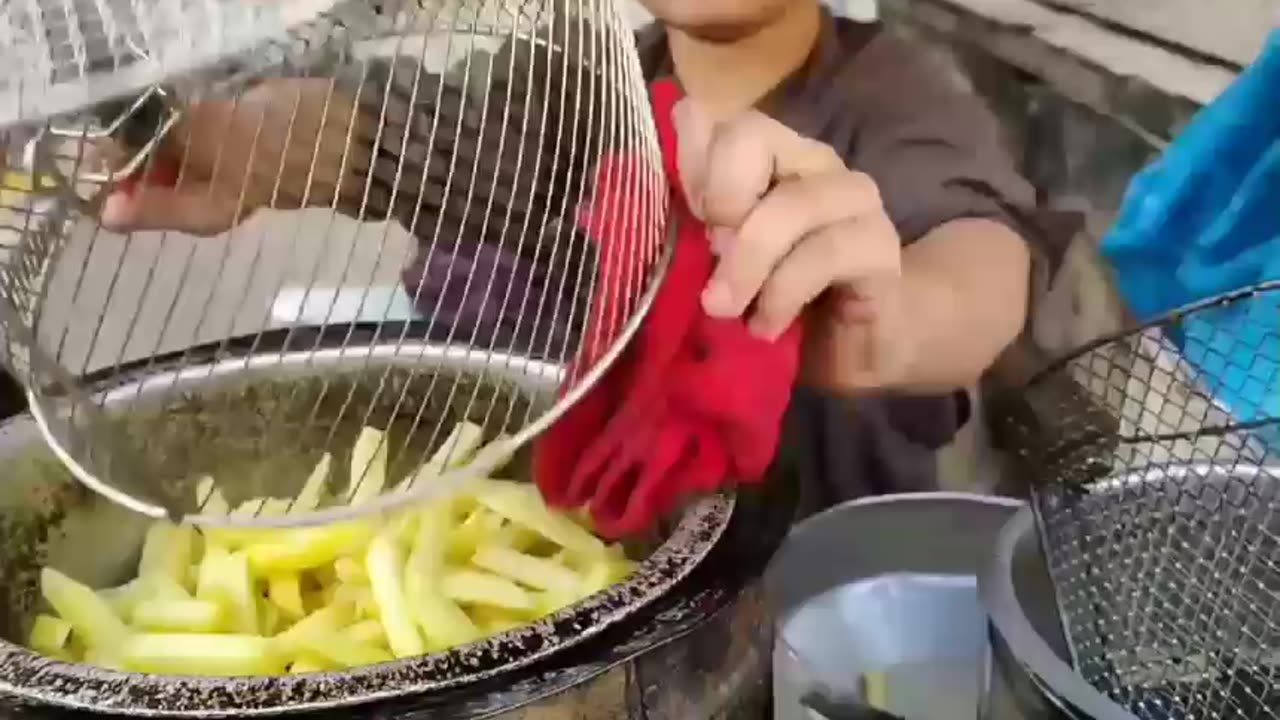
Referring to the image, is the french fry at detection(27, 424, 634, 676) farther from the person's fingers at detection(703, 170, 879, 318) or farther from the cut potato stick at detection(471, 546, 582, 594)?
the person's fingers at detection(703, 170, 879, 318)

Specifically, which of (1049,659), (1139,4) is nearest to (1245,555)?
(1049,659)

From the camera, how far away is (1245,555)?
417 millimetres

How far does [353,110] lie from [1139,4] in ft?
1.50

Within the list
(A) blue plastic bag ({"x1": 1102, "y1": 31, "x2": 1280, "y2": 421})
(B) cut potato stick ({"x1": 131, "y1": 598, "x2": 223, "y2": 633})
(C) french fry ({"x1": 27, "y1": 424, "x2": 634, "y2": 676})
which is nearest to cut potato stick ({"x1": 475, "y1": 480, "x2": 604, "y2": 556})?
(C) french fry ({"x1": 27, "y1": 424, "x2": 634, "y2": 676})

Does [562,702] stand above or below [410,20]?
below

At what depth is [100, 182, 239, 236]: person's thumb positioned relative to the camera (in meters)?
0.40

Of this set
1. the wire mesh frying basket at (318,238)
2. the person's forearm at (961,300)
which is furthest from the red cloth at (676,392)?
the person's forearm at (961,300)

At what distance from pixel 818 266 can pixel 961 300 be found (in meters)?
0.17

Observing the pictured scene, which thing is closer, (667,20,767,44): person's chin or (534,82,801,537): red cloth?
(534,82,801,537): red cloth

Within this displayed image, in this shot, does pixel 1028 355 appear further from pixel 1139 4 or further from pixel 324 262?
pixel 324 262

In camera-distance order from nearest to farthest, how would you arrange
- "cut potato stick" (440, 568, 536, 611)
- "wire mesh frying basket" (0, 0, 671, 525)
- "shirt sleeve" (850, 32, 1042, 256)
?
"wire mesh frying basket" (0, 0, 671, 525), "cut potato stick" (440, 568, 536, 611), "shirt sleeve" (850, 32, 1042, 256)

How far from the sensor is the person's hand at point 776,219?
367mm

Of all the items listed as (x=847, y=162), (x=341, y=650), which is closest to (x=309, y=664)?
(x=341, y=650)

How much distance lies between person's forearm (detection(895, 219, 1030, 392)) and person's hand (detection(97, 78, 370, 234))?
8.6 inches
